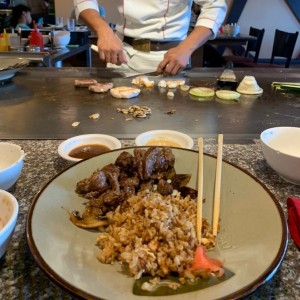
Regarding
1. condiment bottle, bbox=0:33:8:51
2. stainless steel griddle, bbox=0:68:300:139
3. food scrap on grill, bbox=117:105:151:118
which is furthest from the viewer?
condiment bottle, bbox=0:33:8:51

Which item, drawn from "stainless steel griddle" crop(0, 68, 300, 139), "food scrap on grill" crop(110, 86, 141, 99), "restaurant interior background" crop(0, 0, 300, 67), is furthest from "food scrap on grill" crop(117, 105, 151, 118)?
"restaurant interior background" crop(0, 0, 300, 67)

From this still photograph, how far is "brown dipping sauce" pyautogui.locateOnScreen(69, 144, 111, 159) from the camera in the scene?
1.00 meters

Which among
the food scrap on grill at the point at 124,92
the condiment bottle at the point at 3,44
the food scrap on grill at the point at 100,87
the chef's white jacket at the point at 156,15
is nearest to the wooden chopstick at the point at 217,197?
the food scrap on grill at the point at 124,92

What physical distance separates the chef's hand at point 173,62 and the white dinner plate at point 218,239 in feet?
3.89

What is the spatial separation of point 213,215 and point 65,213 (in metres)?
0.29

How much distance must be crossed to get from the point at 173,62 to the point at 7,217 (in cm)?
144

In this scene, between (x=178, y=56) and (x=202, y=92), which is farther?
(x=178, y=56)

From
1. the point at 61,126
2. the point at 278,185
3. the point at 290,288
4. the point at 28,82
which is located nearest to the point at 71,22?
the point at 28,82

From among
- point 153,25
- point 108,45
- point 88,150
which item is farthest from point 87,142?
point 153,25

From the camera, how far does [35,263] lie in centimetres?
64

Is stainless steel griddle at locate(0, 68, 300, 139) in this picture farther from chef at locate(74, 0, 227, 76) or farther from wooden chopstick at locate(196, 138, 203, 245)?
wooden chopstick at locate(196, 138, 203, 245)

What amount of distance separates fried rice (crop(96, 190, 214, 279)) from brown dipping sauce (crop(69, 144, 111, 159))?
350mm

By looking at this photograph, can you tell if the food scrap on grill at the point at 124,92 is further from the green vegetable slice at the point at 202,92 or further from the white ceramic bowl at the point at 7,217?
the white ceramic bowl at the point at 7,217

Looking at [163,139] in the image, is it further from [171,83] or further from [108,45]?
[108,45]
